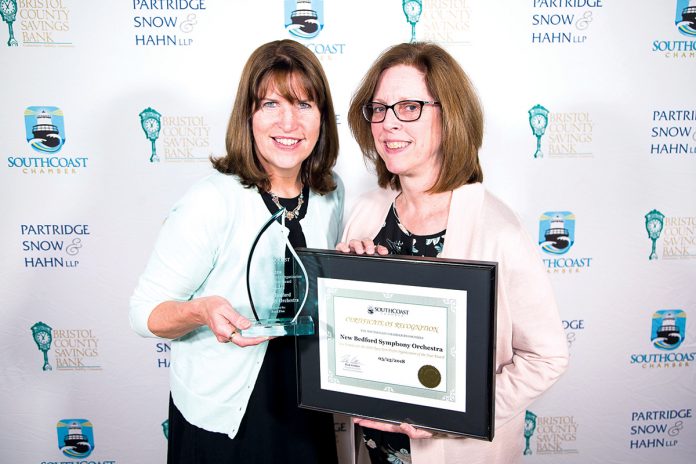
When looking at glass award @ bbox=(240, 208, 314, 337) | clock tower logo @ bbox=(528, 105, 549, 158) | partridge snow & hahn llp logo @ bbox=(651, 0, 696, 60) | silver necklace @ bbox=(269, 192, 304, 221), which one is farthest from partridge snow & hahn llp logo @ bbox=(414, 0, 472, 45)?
glass award @ bbox=(240, 208, 314, 337)

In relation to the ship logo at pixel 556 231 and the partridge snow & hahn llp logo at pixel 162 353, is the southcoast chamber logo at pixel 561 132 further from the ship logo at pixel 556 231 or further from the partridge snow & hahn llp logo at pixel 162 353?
the partridge snow & hahn llp logo at pixel 162 353

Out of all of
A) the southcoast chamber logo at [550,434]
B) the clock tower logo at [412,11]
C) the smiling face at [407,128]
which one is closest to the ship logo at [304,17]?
the clock tower logo at [412,11]

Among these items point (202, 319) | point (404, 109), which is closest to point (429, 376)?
point (202, 319)

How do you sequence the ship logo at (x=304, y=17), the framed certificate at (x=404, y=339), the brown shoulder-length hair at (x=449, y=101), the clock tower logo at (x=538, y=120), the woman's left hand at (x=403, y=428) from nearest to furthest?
the framed certificate at (x=404, y=339) → the woman's left hand at (x=403, y=428) → the brown shoulder-length hair at (x=449, y=101) → the ship logo at (x=304, y=17) → the clock tower logo at (x=538, y=120)

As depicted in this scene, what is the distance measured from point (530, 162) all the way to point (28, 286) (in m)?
2.15

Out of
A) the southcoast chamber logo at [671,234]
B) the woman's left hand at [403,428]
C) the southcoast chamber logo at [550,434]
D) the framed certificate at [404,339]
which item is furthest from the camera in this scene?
the southcoast chamber logo at [550,434]

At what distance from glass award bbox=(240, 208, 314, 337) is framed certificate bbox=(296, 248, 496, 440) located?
0.03m

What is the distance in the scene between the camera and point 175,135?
2158mm

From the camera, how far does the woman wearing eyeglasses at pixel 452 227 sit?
4.06ft

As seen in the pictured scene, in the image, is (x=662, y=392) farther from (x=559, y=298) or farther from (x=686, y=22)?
(x=686, y=22)

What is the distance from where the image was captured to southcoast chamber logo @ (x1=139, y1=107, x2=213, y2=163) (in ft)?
7.06

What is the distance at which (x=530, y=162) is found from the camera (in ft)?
7.27

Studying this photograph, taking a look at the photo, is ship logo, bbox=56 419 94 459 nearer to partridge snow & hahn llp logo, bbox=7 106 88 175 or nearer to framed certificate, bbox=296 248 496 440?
partridge snow & hahn llp logo, bbox=7 106 88 175

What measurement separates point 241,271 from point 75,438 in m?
1.62
